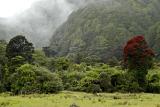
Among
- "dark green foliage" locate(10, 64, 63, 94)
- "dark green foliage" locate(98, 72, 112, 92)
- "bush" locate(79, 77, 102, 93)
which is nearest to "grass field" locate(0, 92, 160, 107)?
"dark green foliage" locate(10, 64, 63, 94)

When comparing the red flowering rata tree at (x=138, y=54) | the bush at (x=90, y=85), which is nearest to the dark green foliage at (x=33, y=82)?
the bush at (x=90, y=85)

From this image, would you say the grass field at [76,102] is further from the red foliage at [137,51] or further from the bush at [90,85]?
the bush at [90,85]

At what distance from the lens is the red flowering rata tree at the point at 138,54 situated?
242ft

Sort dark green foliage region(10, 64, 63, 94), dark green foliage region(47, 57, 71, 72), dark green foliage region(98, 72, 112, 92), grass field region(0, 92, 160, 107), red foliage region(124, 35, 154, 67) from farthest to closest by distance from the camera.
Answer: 1. dark green foliage region(47, 57, 71, 72)
2. dark green foliage region(98, 72, 112, 92)
3. red foliage region(124, 35, 154, 67)
4. dark green foliage region(10, 64, 63, 94)
5. grass field region(0, 92, 160, 107)

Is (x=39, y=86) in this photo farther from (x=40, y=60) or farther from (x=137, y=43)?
(x=40, y=60)

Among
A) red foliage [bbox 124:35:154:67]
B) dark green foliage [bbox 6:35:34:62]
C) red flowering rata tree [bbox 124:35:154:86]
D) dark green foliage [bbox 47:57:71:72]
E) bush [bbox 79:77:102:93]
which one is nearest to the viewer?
red foliage [bbox 124:35:154:67]

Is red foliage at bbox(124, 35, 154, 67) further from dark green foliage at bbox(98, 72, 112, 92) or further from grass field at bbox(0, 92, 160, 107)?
grass field at bbox(0, 92, 160, 107)

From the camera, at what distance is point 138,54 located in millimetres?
73812

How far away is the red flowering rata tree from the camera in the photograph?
242 feet

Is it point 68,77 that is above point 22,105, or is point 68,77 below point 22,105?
above

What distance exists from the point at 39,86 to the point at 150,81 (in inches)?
965

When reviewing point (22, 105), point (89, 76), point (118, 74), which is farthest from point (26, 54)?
Result: point (22, 105)

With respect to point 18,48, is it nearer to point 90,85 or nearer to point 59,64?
point 90,85

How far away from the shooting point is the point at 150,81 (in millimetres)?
81125
